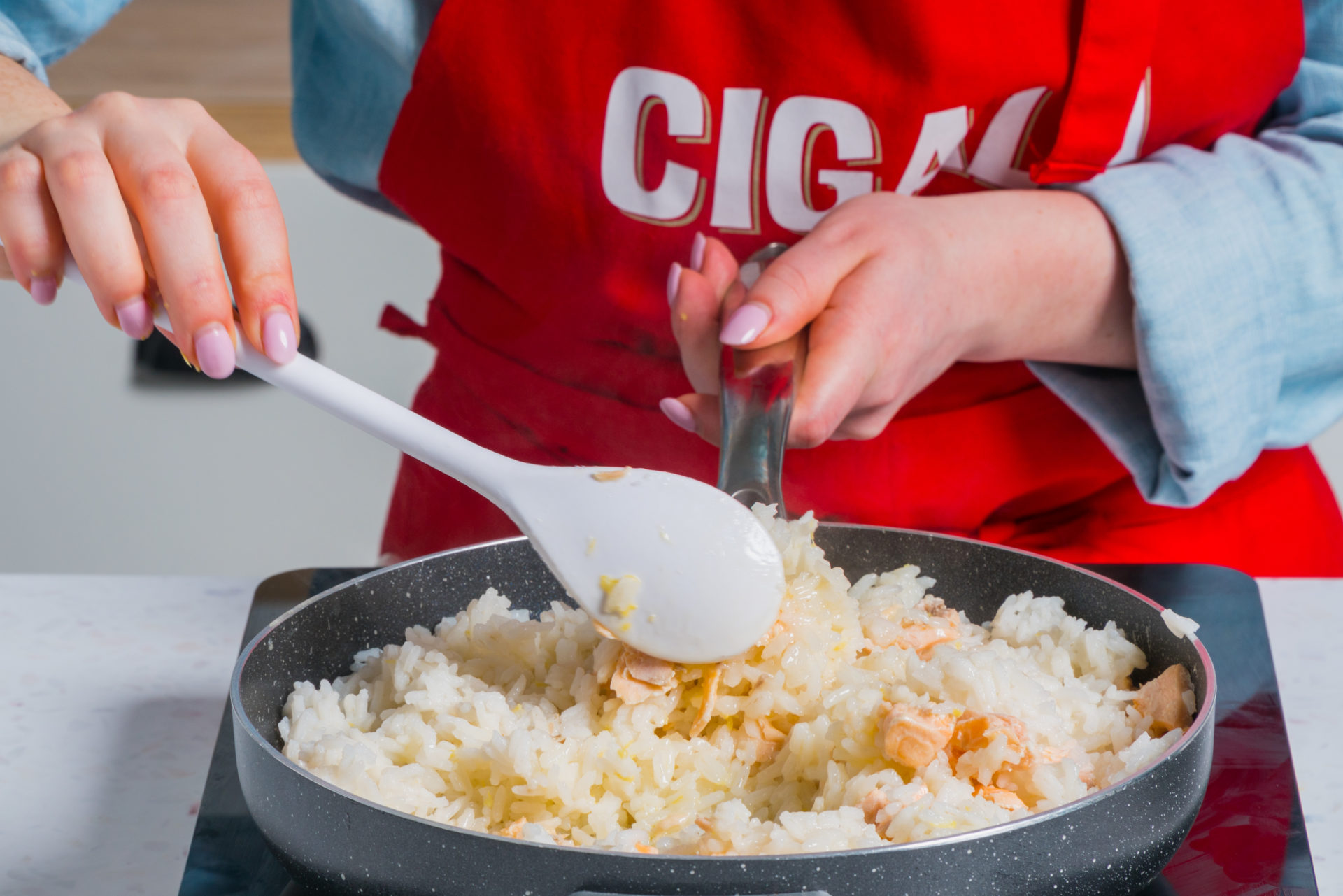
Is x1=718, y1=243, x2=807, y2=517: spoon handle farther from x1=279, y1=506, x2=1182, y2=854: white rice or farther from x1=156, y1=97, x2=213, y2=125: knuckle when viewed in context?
x1=156, y1=97, x2=213, y2=125: knuckle

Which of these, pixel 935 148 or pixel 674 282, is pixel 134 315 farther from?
pixel 935 148

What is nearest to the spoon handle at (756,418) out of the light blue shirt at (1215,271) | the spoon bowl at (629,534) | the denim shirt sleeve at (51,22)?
the spoon bowl at (629,534)

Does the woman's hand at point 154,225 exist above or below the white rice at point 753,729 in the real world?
above

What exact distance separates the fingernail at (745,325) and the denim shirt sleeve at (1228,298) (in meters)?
0.36

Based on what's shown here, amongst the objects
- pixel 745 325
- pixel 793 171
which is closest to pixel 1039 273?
pixel 793 171

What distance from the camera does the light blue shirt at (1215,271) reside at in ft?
3.32

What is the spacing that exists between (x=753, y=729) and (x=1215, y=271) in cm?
62

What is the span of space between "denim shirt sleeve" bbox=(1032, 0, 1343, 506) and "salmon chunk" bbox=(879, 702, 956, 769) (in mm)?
539

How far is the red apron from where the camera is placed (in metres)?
Result: 1.01

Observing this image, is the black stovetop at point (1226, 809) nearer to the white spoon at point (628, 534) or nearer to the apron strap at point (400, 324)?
the white spoon at point (628, 534)

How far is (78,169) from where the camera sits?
650 mm

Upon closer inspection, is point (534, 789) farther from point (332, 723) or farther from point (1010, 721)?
point (1010, 721)

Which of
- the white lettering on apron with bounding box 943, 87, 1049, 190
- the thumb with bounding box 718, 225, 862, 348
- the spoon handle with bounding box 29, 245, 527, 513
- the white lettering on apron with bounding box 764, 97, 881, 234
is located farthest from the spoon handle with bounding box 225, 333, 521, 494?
the white lettering on apron with bounding box 943, 87, 1049, 190

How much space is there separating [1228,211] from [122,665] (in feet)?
3.12
